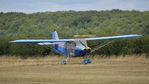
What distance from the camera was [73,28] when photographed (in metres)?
108

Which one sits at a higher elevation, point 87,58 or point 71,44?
point 71,44

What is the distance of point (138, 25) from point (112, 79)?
2698 inches

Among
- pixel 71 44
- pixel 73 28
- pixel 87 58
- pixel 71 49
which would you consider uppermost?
pixel 73 28

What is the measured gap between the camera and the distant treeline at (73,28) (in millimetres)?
48969

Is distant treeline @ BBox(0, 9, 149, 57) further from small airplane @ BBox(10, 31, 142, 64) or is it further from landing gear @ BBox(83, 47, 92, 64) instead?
landing gear @ BBox(83, 47, 92, 64)

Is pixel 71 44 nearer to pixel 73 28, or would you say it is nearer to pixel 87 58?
pixel 87 58

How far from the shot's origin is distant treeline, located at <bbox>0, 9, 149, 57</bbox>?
161ft

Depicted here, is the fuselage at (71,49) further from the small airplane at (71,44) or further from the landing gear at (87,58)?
the landing gear at (87,58)

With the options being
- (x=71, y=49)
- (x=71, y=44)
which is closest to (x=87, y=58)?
(x=71, y=49)

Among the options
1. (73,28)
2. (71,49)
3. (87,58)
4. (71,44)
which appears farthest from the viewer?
(73,28)

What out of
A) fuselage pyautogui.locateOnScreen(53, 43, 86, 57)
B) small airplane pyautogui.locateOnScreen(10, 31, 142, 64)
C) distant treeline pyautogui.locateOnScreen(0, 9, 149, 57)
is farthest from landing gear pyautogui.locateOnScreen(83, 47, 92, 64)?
distant treeline pyautogui.locateOnScreen(0, 9, 149, 57)

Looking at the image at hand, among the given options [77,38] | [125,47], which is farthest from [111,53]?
[77,38]

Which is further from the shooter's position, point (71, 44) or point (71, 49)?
point (71, 44)

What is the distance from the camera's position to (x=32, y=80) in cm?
2380
